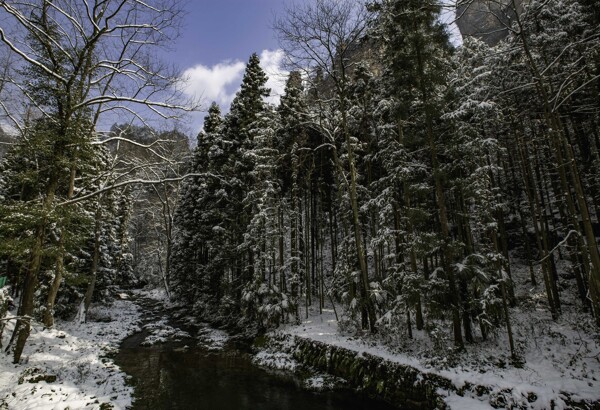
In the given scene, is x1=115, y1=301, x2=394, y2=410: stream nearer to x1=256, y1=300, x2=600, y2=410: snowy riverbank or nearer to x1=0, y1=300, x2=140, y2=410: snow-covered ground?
x1=0, y1=300, x2=140, y2=410: snow-covered ground

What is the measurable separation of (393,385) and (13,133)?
16.7 metres

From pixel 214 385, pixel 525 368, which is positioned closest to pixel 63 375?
pixel 214 385

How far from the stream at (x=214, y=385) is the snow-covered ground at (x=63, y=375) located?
0.75 meters

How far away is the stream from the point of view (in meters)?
10.0

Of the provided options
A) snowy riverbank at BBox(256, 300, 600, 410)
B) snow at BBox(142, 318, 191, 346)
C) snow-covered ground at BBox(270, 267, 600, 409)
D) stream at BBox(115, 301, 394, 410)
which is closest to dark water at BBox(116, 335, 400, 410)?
stream at BBox(115, 301, 394, 410)

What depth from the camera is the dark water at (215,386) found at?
10031 millimetres

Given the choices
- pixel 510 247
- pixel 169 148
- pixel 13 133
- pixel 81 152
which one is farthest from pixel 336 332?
pixel 510 247

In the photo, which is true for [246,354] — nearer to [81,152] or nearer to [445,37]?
[81,152]

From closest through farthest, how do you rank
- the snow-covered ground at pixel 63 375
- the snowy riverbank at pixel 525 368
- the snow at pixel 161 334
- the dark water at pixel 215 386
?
the snowy riverbank at pixel 525 368 < the snow-covered ground at pixel 63 375 < the dark water at pixel 215 386 < the snow at pixel 161 334

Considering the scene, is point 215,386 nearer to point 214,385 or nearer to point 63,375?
point 214,385

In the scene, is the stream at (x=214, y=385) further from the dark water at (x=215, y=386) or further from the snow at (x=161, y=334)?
the snow at (x=161, y=334)

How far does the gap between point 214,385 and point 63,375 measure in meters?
4.97

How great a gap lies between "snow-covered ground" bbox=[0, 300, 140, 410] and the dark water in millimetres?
819

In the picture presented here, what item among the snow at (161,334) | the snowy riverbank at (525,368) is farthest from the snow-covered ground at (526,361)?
the snow at (161,334)
